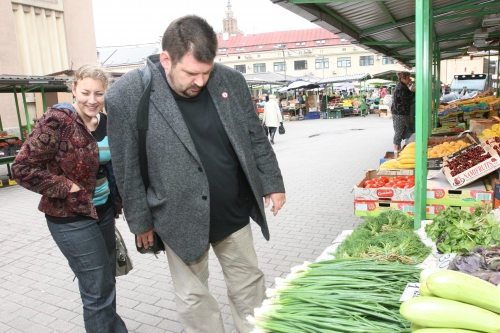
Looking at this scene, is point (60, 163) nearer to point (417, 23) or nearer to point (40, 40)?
point (417, 23)

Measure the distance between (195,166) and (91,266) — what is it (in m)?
0.95

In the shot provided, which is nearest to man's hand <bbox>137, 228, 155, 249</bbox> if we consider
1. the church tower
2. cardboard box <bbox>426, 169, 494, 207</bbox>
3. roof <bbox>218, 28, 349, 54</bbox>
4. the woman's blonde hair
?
the woman's blonde hair

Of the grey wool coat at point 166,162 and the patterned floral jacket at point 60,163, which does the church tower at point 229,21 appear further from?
the grey wool coat at point 166,162

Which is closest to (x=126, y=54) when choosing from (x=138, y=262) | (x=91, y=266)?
(x=138, y=262)

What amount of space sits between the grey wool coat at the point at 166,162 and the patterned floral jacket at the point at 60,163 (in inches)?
13.6

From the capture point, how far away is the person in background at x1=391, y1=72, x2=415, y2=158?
9.06 metres

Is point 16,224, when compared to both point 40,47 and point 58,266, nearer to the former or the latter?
point 58,266

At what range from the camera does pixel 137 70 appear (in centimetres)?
236

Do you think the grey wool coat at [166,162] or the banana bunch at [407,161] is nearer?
the grey wool coat at [166,162]

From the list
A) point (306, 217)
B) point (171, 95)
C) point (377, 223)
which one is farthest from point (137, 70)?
point (306, 217)

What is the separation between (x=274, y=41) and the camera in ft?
232

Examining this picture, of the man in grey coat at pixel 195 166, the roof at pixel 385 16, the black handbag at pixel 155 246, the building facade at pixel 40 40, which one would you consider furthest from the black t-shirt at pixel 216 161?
the building facade at pixel 40 40

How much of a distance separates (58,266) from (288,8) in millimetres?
3928

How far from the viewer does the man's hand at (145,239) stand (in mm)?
2381
